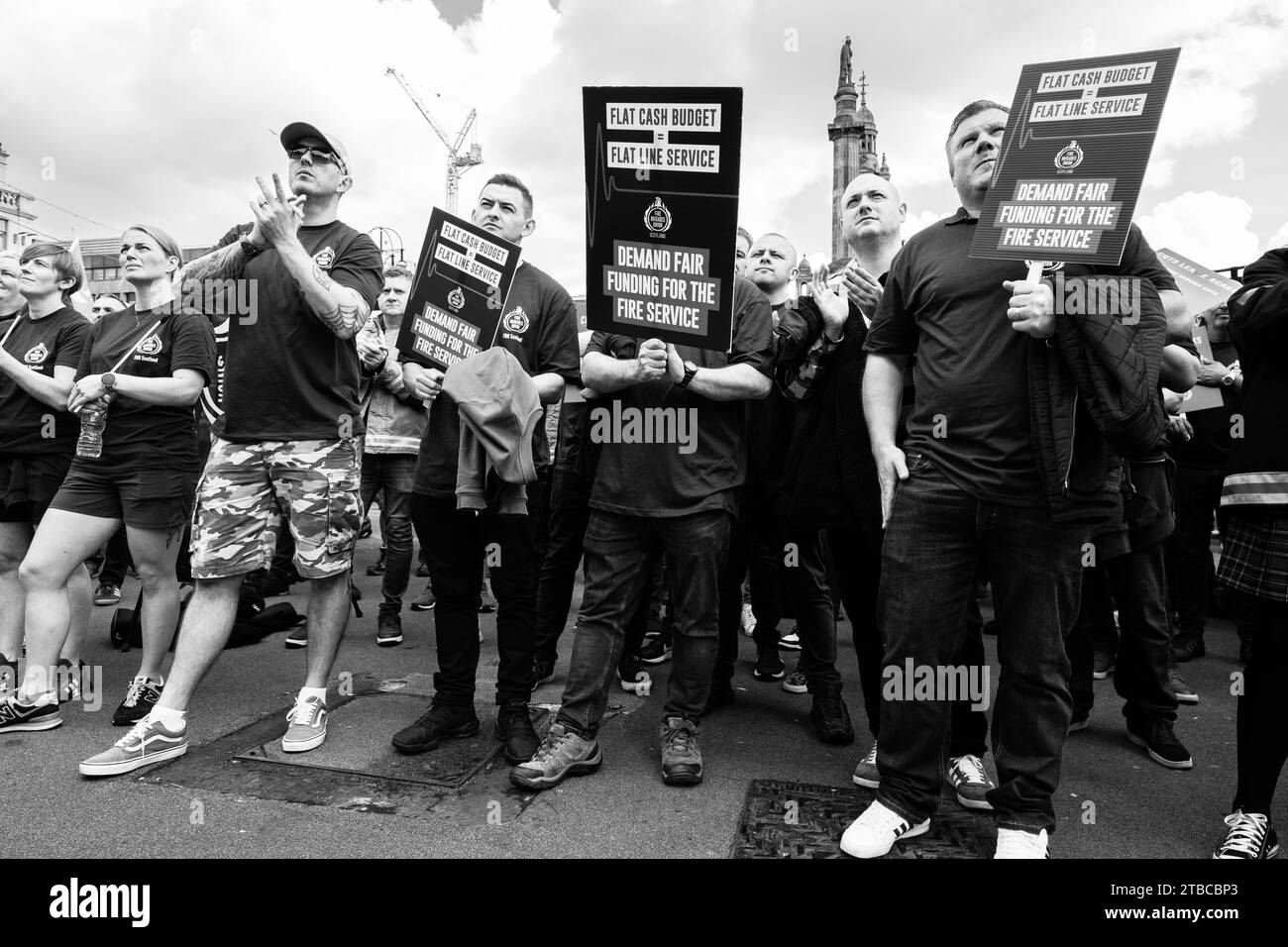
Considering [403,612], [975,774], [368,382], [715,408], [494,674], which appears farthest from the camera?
[403,612]

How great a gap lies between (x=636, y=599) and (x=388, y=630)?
2474 millimetres

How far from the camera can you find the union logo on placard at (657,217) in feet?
9.94

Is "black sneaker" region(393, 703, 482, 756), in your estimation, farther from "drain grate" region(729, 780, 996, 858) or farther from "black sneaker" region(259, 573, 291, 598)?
"black sneaker" region(259, 573, 291, 598)

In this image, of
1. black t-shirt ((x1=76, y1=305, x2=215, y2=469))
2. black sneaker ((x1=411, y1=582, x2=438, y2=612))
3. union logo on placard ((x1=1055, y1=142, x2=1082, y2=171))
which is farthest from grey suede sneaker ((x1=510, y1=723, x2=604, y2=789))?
black sneaker ((x1=411, y1=582, x2=438, y2=612))

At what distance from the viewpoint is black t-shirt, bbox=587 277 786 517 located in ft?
10.3

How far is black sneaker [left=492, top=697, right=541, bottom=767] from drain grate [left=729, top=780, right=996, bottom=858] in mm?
858

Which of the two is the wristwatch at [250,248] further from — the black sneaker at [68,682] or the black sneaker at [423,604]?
the black sneaker at [423,604]

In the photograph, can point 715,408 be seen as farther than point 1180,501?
No

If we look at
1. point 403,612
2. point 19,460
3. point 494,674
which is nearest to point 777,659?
point 494,674

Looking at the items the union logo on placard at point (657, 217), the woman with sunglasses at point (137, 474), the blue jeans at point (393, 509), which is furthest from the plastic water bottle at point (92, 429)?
the union logo on placard at point (657, 217)

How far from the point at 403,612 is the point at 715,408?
3.78 meters

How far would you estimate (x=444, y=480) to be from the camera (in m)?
3.37

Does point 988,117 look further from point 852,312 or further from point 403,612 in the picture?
point 403,612

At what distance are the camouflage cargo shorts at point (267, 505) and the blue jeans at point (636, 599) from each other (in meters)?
1.09
